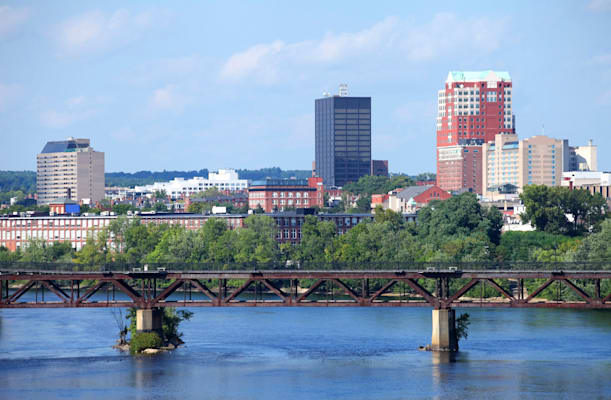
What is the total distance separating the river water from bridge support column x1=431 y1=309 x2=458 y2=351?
114 centimetres

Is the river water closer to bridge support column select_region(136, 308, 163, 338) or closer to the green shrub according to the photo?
the green shrub

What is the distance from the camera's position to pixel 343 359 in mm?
97312

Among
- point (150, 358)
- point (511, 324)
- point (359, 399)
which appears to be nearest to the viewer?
point (359, 399)

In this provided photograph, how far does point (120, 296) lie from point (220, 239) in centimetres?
3757

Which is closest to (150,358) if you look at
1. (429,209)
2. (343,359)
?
(343,359)

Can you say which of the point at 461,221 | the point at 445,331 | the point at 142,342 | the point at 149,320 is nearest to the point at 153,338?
the point at 142,342

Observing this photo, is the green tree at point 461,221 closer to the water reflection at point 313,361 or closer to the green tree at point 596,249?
the green tree at point 596,249

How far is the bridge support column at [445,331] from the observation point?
97500 millimetres

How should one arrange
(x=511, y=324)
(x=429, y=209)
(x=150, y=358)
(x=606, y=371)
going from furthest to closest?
(x=429, y=209) < (x=511, y=324) < (x=150, y=358) < (x=606, y=371)

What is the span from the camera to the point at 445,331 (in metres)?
97.9

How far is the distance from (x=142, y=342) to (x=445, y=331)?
2306 cm

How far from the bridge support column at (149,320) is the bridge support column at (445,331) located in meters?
21.3

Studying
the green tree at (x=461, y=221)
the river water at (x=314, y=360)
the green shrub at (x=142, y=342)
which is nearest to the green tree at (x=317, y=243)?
the green tree at (x=461, y=221)

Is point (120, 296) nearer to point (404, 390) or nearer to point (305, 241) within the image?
point (305, 241)
